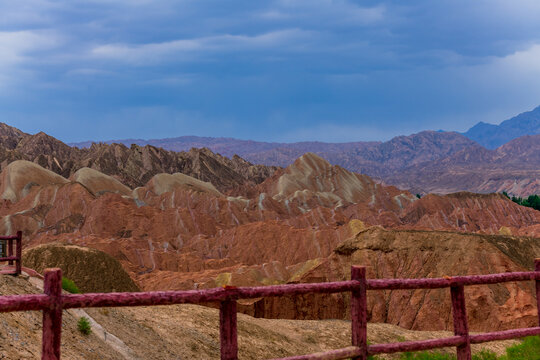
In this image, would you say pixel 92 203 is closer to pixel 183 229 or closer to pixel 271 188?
pixel 183 229

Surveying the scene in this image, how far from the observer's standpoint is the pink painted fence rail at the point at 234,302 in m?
4.89

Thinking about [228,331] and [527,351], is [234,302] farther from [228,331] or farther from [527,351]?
[527,351]

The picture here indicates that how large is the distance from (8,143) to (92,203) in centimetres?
12183

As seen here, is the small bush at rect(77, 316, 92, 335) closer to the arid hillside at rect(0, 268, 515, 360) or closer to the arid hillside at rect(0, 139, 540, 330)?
the arid hillside at rect(0, 268, 515, 360)

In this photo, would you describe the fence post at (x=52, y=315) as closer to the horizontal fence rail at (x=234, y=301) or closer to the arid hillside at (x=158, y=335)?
the horizontal fence rail at (x=234, y=301)

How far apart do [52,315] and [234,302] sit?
1.77m

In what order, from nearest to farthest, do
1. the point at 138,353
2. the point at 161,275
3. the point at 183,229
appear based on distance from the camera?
1. the point at 138,353
2. the point at 161,275
3. the point at 183,229

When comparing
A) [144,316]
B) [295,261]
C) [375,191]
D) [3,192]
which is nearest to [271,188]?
[375,191]

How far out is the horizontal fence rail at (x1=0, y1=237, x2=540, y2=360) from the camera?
4.89m

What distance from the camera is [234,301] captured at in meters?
5.53

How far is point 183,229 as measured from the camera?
74688 mm

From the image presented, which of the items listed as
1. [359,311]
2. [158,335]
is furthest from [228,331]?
[158,335]

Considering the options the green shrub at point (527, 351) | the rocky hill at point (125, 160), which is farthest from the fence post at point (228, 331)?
the rocky hill at point (125, 160)

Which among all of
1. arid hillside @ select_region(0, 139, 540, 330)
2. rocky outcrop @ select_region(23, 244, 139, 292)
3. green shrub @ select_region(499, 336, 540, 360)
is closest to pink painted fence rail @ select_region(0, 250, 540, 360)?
green shrub @ select_region(499, 336, 540, 360)
